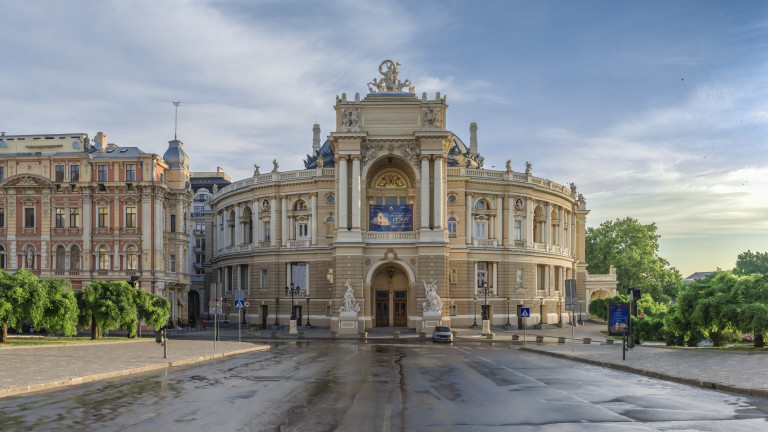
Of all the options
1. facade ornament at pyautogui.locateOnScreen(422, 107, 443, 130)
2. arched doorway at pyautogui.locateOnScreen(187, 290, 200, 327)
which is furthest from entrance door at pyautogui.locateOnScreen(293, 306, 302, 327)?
arched doorway at pyautogui.locateOnScreen(187, 290, 200, 327)

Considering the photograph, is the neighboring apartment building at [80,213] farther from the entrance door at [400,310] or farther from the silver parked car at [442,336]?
the silver parked car at [442,336]

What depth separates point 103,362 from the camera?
93.0 ft

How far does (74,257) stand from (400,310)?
31.8 meters

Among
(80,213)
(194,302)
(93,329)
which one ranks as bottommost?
(194,302)

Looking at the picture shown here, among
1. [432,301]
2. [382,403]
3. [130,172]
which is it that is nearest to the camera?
[382,403]

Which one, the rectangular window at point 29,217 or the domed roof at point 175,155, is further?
the domed roof at point 175,155

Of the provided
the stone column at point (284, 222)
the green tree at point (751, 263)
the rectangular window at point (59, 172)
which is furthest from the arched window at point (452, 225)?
the green tree at point (751, 263)

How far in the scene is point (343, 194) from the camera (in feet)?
A: 204

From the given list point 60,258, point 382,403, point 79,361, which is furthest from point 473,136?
point 382,403

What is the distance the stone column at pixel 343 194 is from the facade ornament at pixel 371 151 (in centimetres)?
202

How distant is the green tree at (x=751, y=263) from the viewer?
133m

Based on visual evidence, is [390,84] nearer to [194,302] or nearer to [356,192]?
[356,192]

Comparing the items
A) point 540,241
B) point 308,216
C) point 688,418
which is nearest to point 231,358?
point 688,418

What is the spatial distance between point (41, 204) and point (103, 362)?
44149mm
